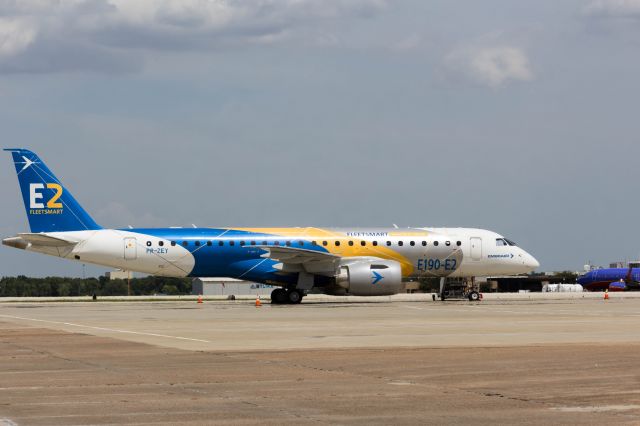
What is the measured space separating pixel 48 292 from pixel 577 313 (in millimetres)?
74629

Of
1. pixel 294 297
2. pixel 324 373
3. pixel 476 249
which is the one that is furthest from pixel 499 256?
pixel 324 373

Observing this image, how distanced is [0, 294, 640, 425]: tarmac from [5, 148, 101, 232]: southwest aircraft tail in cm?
2022

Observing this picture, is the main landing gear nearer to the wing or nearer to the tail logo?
the wing

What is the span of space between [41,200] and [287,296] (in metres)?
12.6

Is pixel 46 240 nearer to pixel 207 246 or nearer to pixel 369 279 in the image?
pixel 207 246

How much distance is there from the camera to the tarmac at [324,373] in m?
13.3

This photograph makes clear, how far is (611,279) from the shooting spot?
363 feet

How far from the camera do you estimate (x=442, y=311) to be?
4134cm

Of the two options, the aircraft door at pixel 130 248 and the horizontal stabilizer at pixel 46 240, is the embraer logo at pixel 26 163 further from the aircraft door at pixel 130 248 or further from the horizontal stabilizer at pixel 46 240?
the aircraft door at pixel 130 248

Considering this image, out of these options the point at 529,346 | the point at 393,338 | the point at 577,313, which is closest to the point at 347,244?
the point at 577,313

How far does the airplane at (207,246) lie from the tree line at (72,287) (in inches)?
1720

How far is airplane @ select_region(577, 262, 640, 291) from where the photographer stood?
10688 cm

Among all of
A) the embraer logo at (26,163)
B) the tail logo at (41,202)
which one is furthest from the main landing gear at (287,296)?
the embraer logo at (26,163)

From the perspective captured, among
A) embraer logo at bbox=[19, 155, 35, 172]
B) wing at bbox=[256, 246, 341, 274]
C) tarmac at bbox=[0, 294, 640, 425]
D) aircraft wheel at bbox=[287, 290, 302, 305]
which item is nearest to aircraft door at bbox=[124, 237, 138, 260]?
embraer logo at bbox=[19, 155, 35, 172]
